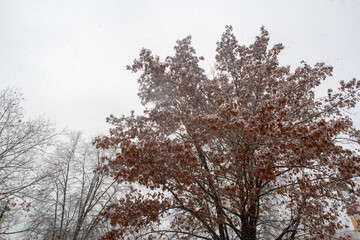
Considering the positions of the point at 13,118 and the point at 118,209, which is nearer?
the point at 118,209

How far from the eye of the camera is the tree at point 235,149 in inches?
142

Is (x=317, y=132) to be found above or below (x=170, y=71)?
below

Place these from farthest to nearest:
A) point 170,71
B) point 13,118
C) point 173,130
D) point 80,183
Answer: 1. point 80,183
2. point 13,118
3. point 170,71
4. point 173,130

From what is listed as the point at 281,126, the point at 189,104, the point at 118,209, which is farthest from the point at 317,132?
the point at 118,209

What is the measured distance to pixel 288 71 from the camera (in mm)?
6473

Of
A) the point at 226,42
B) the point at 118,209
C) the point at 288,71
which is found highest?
the point at 226,42

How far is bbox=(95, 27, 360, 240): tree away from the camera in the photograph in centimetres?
362

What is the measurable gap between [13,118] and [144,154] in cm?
740

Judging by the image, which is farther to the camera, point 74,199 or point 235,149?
point 74,199

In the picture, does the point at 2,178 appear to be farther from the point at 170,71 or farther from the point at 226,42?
the point at 226,42

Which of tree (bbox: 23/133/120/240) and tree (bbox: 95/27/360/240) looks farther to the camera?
tree (bbox: 23/133/120/240)

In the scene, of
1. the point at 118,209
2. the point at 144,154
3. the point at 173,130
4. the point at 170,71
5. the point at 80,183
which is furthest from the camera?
the point at 80,183

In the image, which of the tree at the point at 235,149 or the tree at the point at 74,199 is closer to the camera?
the tree at the point at 235,149

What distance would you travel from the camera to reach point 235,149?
468 cm
